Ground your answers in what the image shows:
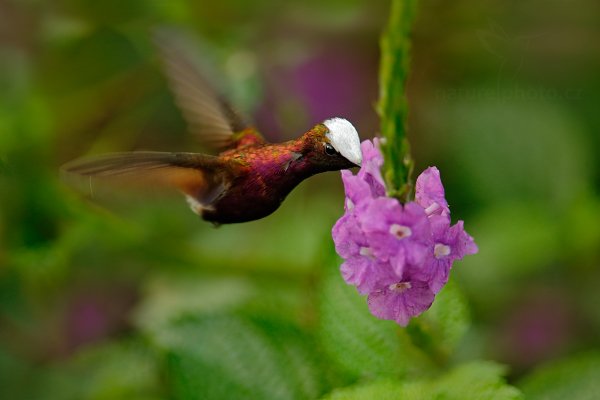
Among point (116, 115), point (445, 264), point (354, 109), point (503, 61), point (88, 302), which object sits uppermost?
point (503, 61)

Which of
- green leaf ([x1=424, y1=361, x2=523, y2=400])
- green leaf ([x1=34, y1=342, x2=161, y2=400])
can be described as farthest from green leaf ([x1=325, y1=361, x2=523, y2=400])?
green leaf ([x1=34, y1=342, x2=161, y2=400])

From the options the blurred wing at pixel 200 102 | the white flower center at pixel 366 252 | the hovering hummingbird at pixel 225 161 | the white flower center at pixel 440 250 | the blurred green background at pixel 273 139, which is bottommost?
the white flower center at pixel 366 252

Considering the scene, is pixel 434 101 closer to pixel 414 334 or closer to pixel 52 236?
pixel 52 236

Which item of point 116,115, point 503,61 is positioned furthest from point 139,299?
point 503,61

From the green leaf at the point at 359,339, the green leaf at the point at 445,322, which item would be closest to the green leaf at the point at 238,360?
the green leaf at the point at 359,339

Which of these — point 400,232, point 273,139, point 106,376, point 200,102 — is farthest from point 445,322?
point 273,139

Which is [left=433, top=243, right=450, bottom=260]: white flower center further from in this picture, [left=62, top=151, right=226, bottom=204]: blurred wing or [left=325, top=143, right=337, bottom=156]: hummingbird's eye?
[left=62, top=151, right=226, bottom=204]: blurred wing

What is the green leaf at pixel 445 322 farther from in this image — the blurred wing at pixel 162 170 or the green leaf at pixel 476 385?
the blurred wing at pixel 162 170
